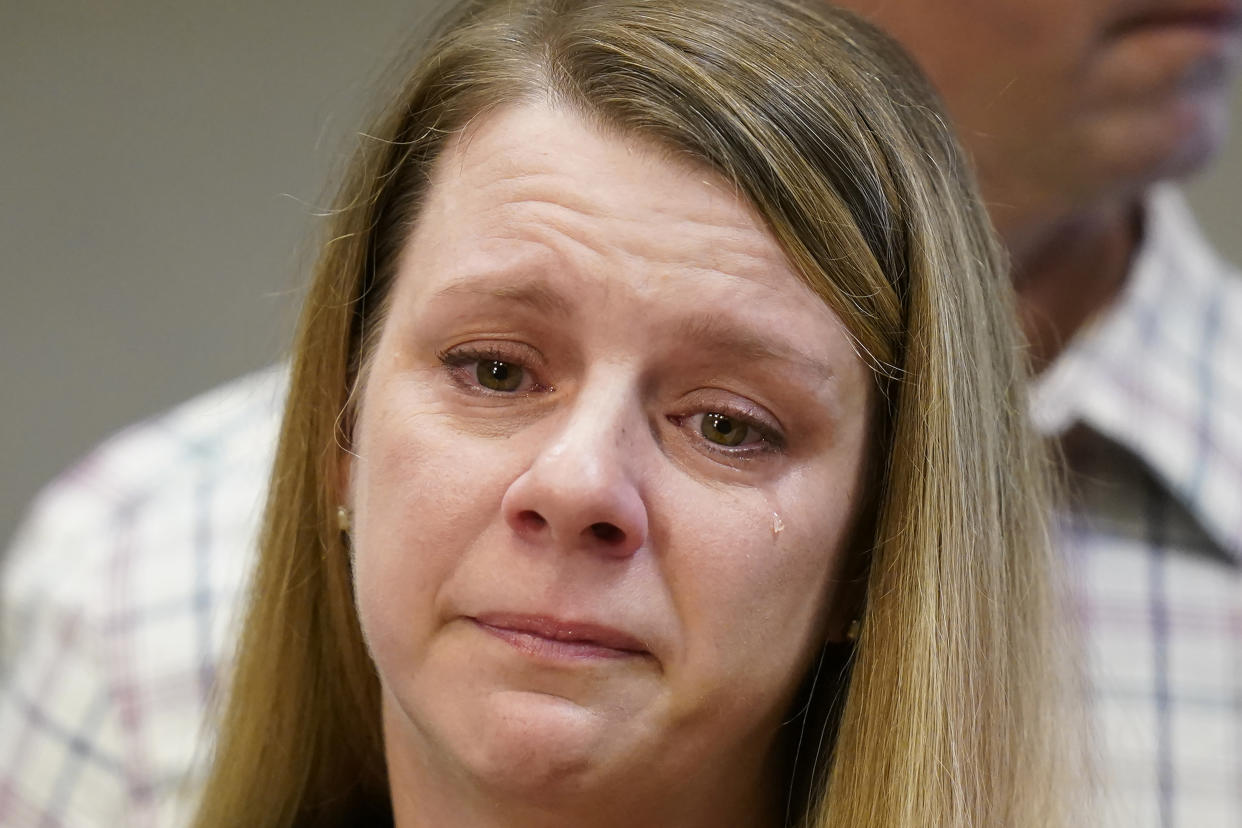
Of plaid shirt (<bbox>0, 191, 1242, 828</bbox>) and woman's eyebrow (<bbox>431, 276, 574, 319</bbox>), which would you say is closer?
woman's eyebrow (<bbox>431, 276, 574, 319</bbox>)

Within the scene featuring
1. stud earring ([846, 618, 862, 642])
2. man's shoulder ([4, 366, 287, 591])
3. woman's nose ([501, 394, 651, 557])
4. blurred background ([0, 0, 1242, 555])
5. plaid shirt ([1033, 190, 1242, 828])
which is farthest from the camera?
blurred background ([0, 0, 1242, 555])

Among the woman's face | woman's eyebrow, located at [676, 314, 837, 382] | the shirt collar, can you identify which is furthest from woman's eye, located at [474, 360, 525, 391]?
the shirt collar

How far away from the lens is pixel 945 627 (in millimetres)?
920

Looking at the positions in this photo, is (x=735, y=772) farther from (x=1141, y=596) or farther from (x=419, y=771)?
(x=1141, y=596)

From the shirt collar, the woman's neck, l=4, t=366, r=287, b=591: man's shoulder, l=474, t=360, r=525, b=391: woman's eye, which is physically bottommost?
the woman's neck

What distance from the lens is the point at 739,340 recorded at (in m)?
0.85

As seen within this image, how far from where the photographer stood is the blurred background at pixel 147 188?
5.62 ft

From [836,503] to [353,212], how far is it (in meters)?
0.39

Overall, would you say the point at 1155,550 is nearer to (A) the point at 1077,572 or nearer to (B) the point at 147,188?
(A) the point at 1077,572

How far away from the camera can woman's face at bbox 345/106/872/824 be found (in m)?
0.82

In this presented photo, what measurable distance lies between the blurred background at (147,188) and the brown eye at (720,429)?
0.95 meters

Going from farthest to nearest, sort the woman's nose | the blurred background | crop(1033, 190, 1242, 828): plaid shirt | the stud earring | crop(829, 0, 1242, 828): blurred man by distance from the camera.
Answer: the blurred background → crop(1033, 190, 1242, 828): plaid shirt → crop(829, 0, 1242, 828): blurred man → the stud earring → the woman's nose

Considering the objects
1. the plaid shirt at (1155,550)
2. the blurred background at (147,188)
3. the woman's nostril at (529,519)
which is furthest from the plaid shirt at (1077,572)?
the woman's nostril at (529,519)

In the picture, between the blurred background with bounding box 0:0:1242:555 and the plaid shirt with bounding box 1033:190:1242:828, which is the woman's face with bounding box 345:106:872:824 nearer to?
the plaid shirt with bounding box 1033:190:1242:828
